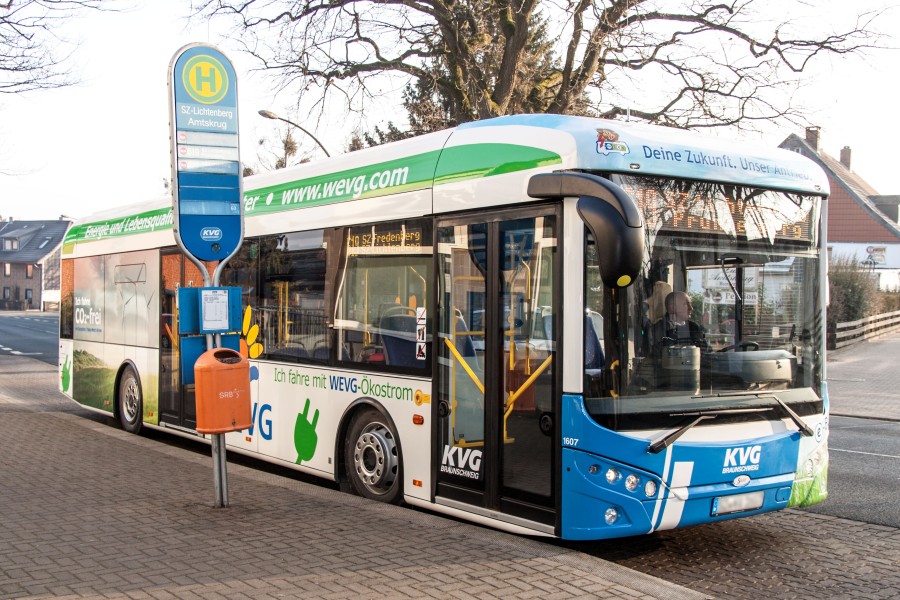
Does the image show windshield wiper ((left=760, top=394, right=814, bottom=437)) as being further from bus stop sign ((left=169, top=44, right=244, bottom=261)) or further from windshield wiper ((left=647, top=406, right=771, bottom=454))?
bus stop sign ((left=169, top=44, right=244, bottom=261))

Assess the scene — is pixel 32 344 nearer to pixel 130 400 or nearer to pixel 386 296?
pixel 130 400

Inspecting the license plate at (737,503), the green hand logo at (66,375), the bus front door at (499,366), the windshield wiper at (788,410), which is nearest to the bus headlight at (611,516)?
the bus front door at (499,366)

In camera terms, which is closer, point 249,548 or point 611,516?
point 611,516

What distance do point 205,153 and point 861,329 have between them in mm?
29765

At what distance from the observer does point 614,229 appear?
5328mm

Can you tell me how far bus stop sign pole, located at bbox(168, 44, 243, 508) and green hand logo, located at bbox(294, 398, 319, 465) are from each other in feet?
4.37

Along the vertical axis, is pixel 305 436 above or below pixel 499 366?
below

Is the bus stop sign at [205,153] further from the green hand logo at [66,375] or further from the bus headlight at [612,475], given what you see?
the green hand logo at [66,375]

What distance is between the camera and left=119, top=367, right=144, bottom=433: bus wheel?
12.4 metres

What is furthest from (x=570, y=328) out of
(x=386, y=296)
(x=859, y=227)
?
(x=859, y=227)

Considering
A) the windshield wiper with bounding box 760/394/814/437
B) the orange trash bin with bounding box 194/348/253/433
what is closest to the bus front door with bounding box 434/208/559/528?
the orange trash bin with bounding box 194/348/253/433

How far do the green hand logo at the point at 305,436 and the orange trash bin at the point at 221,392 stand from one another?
4.51 ft

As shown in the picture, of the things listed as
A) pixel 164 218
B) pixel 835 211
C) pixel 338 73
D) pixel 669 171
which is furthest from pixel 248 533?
pixel 835 211

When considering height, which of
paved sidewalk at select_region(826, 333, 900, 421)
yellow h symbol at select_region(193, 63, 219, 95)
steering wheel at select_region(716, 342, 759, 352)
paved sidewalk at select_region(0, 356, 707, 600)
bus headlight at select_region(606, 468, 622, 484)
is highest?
yellow h symbol at select_region(193, 63, 219, 95)
